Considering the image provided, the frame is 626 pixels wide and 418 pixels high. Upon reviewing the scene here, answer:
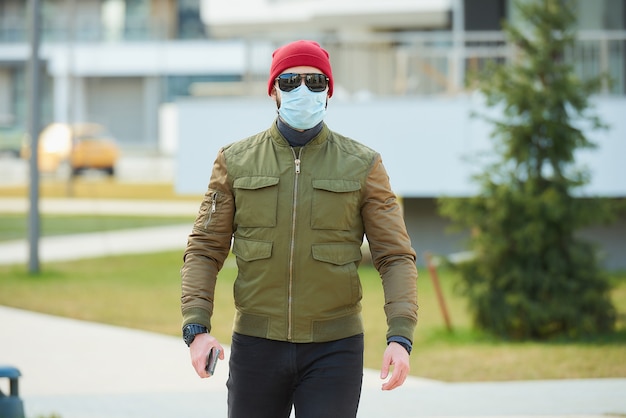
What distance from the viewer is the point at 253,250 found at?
12.0 feet

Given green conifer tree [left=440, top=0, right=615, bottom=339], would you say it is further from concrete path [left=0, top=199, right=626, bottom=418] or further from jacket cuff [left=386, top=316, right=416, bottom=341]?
jacket cuff [left=386, top=316, right=416, bottom=341]

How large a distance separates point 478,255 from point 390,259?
759 centimetres

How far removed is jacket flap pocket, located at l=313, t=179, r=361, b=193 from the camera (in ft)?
11.9

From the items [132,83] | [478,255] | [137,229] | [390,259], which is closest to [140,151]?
[132,83]

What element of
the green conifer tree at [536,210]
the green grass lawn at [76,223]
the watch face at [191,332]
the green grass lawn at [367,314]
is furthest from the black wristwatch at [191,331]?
the green grass lawn at [76,223]

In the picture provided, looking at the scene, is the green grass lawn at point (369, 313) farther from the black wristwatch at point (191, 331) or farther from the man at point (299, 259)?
the black wristwatch at point (191, 331)

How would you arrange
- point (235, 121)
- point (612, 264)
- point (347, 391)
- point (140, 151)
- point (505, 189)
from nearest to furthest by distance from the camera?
1. point (347, 391)
2. point (505, 189)
3. point (235, 121)
4. point (612, 264)
5. point (140, 151)

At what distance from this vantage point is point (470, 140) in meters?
15.9

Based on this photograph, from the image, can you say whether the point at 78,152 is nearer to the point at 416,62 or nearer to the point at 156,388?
the point at 416,62

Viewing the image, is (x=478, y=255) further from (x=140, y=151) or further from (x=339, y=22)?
(x=140, y=151)

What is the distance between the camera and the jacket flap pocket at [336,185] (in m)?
3.63

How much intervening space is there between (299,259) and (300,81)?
24.0 inches

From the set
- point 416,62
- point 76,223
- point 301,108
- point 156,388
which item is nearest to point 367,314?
point 416,62

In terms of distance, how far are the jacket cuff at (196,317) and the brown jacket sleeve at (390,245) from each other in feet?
1.93
